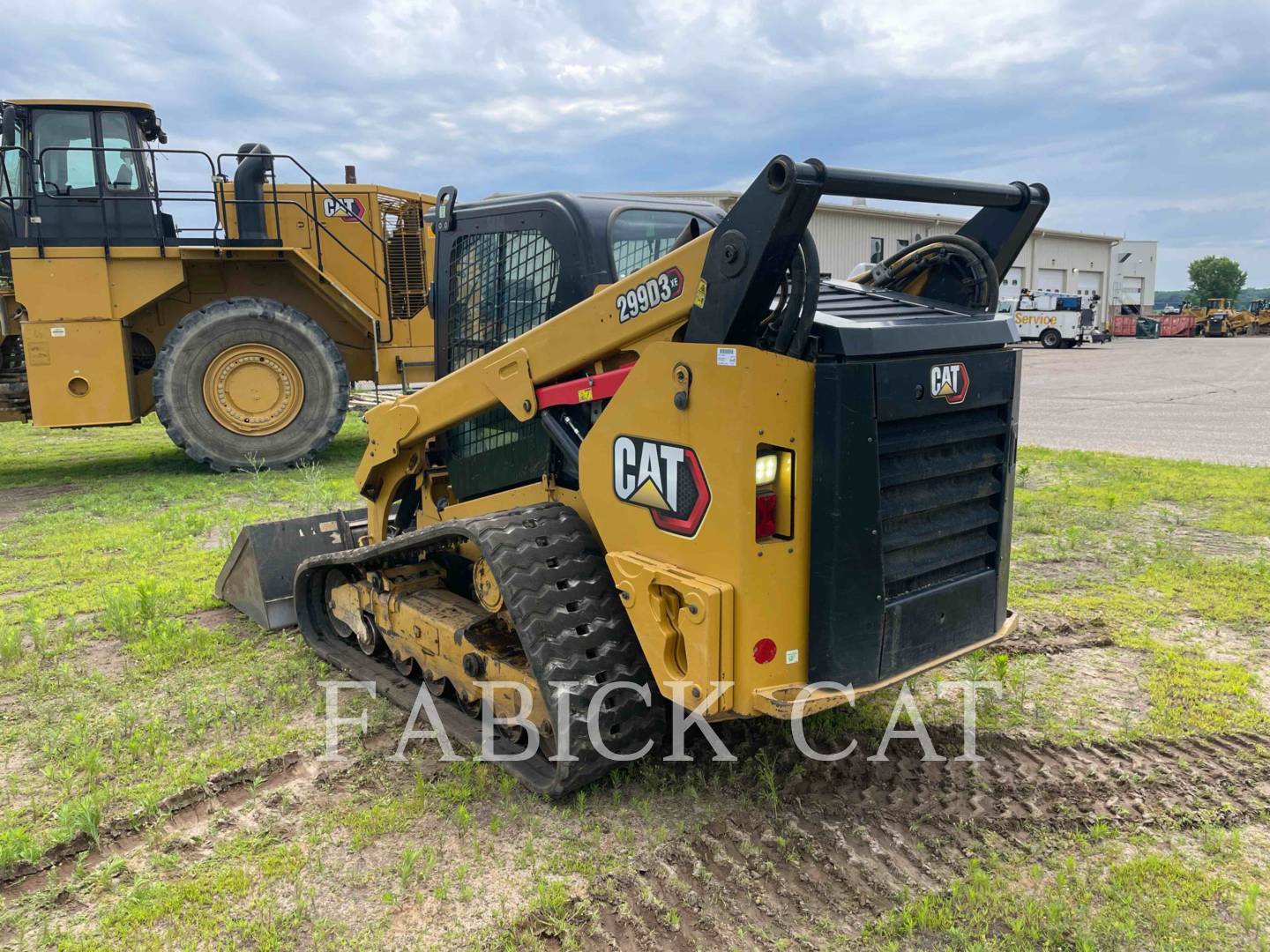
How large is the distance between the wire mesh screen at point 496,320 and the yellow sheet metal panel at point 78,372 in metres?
7.02

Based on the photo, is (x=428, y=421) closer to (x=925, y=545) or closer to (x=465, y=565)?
(x=465, y=565)

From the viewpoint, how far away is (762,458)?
2.93m

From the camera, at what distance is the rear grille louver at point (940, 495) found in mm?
3121

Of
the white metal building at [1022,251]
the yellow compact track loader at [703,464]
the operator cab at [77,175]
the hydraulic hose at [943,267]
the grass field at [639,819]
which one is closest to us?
the grass field at [639,819]

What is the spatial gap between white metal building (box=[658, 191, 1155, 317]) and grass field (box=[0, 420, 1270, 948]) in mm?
12460

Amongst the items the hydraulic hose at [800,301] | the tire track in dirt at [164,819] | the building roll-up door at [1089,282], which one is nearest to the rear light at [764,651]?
the hydraulic hose at [800,301]

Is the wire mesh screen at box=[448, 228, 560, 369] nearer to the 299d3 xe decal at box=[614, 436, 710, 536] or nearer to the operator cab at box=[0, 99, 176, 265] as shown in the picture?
the 299d3 xe decal at box=[614, 436, 710, 536]

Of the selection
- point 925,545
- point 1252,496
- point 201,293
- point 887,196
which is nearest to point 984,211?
point 887,196

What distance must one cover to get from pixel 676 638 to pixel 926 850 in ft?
3.66

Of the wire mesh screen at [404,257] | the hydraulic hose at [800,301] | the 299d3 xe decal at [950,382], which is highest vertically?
the wire mesh screen at [404,257]

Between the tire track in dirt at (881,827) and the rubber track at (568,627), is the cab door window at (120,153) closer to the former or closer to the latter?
the rubber track at (568,627)

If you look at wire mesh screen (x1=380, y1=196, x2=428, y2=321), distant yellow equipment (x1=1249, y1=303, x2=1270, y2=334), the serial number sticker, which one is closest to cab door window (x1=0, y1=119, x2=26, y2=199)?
wire mesh screen (x1=380, y1=196, x2=428, y2=321)

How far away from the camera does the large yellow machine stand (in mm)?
9711

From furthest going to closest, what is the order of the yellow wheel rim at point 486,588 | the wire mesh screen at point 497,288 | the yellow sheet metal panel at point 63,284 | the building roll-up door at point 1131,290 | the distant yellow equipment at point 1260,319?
the building roll-up door at point 1131,290
the distant yellow equipment at point 1260,319
the yellow sheet metal panel at point 63,284
the wire mesh screen at point 497,288
the yellow wheel rim at point 486,588
